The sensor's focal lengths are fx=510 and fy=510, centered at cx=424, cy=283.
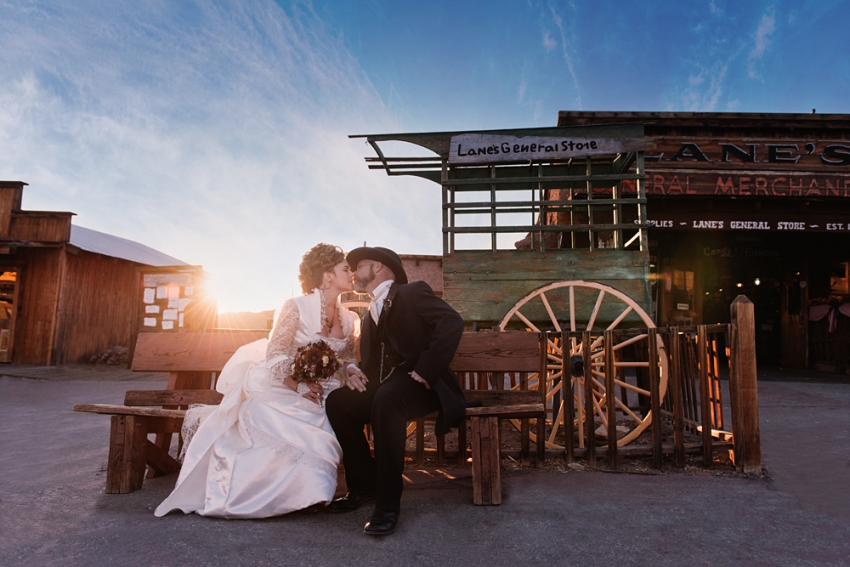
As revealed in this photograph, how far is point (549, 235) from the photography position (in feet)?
43.1

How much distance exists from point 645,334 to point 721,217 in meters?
8.05

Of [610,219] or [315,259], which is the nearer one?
[315,259]

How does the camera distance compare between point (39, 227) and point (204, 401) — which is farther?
point (39, 227)

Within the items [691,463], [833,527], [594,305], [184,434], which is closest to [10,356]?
[184,434]

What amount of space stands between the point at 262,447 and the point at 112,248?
52.7 ft

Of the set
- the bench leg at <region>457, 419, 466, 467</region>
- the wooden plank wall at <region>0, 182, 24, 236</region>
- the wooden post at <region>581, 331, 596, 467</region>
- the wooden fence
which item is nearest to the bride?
the bench leg at <region>457, 419, 466, 467</region>

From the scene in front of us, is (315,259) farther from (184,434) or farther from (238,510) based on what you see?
(238,510)

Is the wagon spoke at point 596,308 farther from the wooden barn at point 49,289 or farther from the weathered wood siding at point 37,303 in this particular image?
the weathered wood siding at point 37,303

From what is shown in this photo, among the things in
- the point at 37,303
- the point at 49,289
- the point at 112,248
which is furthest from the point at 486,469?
the point at 112,248

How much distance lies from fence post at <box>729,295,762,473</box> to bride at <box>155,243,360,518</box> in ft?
8.77

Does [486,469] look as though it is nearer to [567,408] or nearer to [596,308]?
[567,408]

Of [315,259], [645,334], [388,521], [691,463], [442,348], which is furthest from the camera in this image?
[645,334]

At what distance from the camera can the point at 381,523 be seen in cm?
251

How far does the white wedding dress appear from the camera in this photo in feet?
8.81
